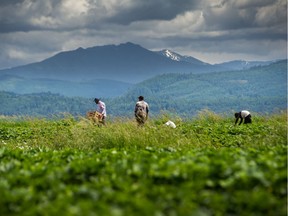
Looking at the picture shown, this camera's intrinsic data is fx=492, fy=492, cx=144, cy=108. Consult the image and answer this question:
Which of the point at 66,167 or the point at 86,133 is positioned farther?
the point at 86,133

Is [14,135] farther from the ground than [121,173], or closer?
closer

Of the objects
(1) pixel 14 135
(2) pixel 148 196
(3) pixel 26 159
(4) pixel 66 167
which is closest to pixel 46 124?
(1) pixel 14 135

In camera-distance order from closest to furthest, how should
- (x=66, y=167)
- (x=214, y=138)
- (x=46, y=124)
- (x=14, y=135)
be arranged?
1. (x=66, y=167)
2. (x=214, y=138)
3. (x=14, y=135)
4. (x=46, y=124)

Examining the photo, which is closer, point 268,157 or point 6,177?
point 6,177

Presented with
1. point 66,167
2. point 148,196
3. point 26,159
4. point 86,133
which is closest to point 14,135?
point 86,133

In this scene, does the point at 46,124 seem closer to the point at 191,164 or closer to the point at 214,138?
the point at 214,138

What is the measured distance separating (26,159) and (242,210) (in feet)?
19.9

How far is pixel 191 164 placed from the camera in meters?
9.05

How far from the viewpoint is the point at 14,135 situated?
27.5 metres

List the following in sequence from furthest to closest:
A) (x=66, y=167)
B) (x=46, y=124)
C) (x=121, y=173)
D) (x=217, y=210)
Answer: (x=46, y=124)
(x=66, y=167)
(x=121, y=173)
(x=217, y=210)

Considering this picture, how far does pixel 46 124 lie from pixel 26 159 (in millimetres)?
22986

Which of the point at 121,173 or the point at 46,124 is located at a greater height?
the point at 121,173

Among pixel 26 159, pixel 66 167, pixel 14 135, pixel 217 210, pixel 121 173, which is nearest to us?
pixel 217 210

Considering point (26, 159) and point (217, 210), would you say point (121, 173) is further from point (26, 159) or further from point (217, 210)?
point (26, 159)
